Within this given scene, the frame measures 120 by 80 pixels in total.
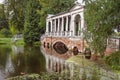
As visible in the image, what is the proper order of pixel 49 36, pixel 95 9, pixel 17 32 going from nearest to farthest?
pixel 95 9, pixel 49 36, pixel 17 32

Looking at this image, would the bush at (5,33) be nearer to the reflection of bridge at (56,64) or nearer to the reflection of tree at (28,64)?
the reflection of bridge at (56,64)

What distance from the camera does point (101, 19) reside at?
14.5 meters

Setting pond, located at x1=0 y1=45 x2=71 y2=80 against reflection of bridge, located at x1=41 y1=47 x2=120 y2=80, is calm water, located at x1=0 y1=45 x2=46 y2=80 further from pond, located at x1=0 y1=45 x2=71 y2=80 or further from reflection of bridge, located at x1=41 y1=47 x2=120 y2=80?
reflection of bridge, located at x1=41 y1=47 x2=120 y2=80

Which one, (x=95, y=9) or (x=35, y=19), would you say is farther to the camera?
(x=35, y=19)

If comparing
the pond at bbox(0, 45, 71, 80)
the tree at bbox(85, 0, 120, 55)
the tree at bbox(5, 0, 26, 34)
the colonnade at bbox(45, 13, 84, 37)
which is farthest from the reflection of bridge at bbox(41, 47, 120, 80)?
the tree at bbox(5, 0, 26, 34)

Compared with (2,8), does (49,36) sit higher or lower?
lower

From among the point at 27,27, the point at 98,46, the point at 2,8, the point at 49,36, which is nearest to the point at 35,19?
the point at 27,27

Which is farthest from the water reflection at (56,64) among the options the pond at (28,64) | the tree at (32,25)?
the tree at (32,25)

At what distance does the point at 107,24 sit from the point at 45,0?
32798 millimetres

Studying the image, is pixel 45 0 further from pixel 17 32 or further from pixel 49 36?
pixel 17 32

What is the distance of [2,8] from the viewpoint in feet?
203

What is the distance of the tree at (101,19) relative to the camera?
45.6ft

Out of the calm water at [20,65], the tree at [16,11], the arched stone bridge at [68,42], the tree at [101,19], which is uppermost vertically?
the tree at [16,11]

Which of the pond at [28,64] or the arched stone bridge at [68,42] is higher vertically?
the arched stone bridge at [68,42]
